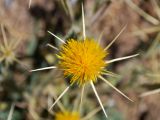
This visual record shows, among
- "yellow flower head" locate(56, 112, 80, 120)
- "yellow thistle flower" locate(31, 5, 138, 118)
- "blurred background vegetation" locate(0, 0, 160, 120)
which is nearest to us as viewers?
"yellow thistle flower" locate(31, 5, 138, 118)

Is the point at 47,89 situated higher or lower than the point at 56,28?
lower

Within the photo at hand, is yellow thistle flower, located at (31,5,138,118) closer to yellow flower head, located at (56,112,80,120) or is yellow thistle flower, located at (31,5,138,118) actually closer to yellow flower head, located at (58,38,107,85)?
yellow flower head, located at (58,38,107,85)

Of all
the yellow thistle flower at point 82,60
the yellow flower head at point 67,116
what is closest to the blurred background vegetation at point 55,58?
the yellow flower head at point 67,116

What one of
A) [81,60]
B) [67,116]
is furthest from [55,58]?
[81,60]

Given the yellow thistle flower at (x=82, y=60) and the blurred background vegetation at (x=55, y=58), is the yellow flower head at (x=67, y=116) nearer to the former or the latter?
the blurred background vegetation at (x=55, y=58)

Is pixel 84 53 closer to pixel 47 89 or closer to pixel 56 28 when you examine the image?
pixel 47 89

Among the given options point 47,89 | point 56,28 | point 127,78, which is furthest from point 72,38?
point 127,78

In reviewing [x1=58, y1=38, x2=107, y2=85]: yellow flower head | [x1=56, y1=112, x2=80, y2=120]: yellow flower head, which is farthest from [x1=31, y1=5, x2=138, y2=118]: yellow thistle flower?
[x1=56, y1=112, x2=80, y2=120]: yellow flower head
